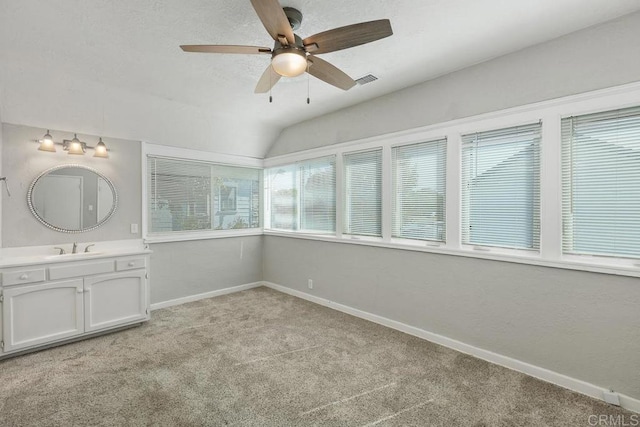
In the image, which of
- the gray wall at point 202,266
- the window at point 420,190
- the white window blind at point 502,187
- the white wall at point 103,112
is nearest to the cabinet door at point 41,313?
the gray wall at point 202,266

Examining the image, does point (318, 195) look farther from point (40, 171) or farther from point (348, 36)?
point (40, 171)

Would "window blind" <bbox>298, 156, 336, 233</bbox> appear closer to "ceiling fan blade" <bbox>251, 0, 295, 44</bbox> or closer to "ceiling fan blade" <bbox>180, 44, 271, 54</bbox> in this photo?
"ceiling fan blade" <bbox>180, 44, 271, 54</bbox>

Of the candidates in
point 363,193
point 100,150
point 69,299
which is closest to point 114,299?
point 69,299

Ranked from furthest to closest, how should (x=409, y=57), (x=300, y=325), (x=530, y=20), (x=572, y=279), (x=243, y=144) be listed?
(x=243, y=144)
(x=300, y=325)
(x=409, y=57)
(x=572, y=279)
(x=530, y=20)

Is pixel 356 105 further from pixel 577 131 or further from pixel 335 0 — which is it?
pixel 577 131

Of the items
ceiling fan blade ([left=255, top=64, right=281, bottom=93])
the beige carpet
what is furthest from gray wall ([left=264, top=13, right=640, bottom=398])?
ceiling fan blade ([left=255, top=64, right=281, bottom=93])

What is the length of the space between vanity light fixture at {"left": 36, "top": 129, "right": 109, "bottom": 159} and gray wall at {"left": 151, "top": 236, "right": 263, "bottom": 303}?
4.39 feet

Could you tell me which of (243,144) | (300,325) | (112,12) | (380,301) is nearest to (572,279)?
(380,301)

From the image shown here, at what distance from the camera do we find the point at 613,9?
2.06m

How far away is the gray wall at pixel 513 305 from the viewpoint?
2188 mm

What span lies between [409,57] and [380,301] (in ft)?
8.71

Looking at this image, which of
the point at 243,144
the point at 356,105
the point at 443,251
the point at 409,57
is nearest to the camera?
the point at 409,57

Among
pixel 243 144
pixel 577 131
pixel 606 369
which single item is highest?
pixel 243 144

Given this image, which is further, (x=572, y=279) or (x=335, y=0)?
(x=572, y=279)
